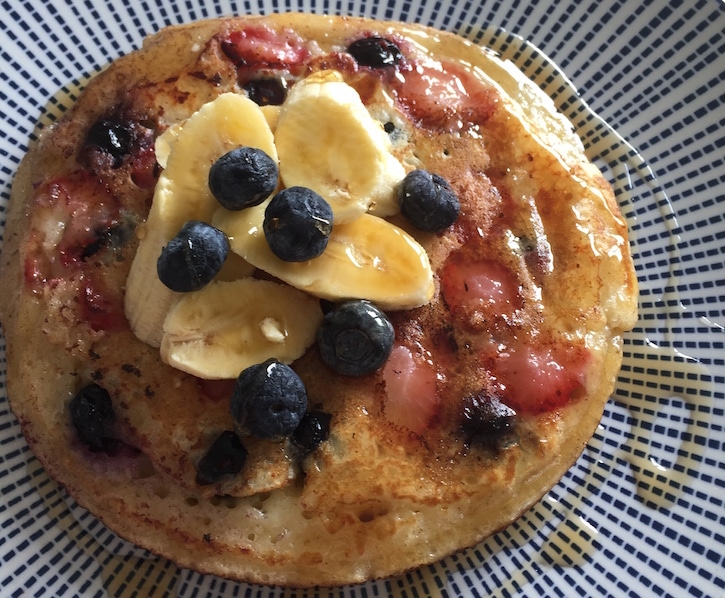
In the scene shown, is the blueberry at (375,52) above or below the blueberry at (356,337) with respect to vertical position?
above

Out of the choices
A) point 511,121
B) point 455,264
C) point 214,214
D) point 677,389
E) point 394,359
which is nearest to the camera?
point 214,214

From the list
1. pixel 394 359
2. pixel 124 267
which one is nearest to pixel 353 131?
pixel 394 359

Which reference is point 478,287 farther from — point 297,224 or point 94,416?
point 94,416

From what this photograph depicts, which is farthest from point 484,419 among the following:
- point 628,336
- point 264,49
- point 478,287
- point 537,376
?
point 264,49

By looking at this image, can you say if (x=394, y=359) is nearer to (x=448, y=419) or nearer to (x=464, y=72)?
(x=448, y=419)

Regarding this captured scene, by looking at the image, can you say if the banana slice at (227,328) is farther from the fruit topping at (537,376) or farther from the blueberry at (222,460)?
the fruit topping at (537,376)

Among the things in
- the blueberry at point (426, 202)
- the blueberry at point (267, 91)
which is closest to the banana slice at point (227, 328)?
the blueberry at point (426, 202)

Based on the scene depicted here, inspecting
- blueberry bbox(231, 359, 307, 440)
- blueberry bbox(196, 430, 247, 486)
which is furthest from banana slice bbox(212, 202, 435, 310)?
blueberry bbox(196, 430, 247, 486)
